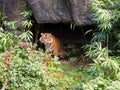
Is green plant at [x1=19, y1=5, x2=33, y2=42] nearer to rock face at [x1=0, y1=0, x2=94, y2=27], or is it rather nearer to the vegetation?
the vegetation

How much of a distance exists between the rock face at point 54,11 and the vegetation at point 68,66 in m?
0.34

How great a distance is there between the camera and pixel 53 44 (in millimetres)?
8156

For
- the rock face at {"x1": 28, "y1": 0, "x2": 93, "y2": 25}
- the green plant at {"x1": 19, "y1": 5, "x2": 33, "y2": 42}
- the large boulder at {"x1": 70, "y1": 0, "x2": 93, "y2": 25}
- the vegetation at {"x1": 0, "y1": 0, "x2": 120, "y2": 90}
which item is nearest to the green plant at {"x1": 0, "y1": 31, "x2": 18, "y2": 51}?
the vegetation at {"x1": 0, "y1": 0, "x2": 120, "y2": 90}

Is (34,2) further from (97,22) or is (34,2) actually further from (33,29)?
(97,22)

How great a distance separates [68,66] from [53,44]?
73cm

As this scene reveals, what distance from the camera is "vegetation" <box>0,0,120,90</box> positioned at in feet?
18.8

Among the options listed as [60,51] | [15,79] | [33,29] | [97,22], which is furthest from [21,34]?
[15,79]

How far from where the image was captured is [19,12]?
8648mm

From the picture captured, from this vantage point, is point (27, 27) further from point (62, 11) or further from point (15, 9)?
point (62, 11)

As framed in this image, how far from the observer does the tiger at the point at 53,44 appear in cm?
800

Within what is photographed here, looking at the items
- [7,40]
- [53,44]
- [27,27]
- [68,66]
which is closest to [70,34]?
[53,44]

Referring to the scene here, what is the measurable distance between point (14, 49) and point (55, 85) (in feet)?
4.79

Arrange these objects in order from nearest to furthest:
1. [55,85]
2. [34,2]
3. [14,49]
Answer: [55,85] → [14,49] → [34,2]

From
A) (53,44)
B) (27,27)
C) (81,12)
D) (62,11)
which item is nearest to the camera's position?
(81,12)
